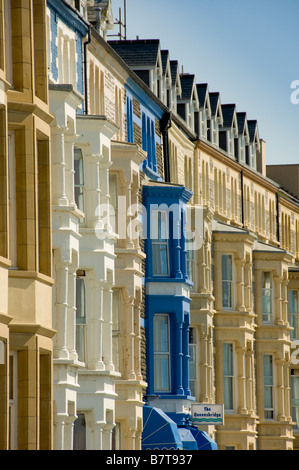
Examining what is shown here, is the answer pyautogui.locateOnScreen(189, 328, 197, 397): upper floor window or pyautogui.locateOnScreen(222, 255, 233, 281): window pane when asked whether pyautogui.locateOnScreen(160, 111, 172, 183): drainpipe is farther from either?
pyautogui.locateOnScreen(222, 255, 233, 281): window pane

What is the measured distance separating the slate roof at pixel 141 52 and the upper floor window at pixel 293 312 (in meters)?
17.7

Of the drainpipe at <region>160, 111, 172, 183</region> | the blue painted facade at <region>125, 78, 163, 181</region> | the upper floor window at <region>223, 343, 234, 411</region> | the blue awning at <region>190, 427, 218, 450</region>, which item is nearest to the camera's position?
the blue painted facade at <region>125, 78, 163, 181</region>

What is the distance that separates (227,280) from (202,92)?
1054cm

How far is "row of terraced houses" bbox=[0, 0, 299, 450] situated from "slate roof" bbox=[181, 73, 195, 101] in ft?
0.44

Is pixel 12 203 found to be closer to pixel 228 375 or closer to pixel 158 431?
pixel 158 431

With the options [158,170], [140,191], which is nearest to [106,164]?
[140,191]

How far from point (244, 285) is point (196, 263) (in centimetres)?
618

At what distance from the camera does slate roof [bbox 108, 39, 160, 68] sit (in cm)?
5448

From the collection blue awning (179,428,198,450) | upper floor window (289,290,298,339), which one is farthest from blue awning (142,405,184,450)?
upper floor window (289,290,298,339)

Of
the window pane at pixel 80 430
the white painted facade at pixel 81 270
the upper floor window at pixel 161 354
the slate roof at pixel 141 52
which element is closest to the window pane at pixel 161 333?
the upper floor window at pixel 161 354

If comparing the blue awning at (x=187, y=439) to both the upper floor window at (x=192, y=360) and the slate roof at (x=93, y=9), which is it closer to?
the upper floor window at (x=192, y=360)

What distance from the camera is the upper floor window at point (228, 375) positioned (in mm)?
57666

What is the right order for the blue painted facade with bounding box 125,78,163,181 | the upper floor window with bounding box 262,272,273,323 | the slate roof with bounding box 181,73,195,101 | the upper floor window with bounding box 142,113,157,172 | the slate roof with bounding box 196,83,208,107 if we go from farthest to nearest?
the slate roof with bounding box 196,83,208,107
the upper floor window with bounding box 262,272,273,323
the slate roof with bounding box 181,73,195,101
the upper floor window with bounding box 142,113,157,172
the blue painted facade with bounding box 125,78,163,181

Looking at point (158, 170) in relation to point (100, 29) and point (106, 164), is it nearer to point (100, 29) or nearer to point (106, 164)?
point (100, 29)
